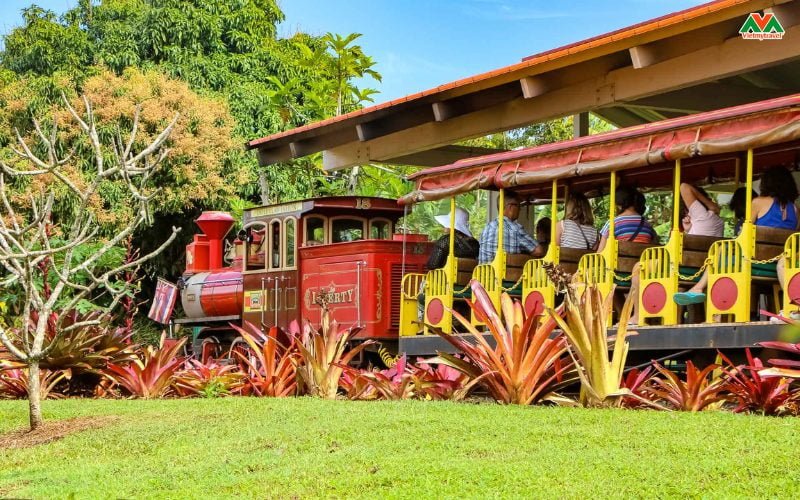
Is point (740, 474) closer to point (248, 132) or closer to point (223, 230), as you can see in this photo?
point (223, 230)

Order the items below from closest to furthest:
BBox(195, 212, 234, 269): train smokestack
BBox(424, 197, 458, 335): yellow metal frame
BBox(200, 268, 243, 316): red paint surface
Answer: BBox(424, 197, 458, 335): yellow metal frame, BBox(200, 268, 243, 316): red paint surface, BBox(195, 212, 234, 269): train smokestack

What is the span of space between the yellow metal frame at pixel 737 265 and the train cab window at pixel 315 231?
24.0ft

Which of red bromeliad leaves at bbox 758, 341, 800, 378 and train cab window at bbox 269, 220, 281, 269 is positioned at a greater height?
train cab window at bbox 269, 220, 281, 269

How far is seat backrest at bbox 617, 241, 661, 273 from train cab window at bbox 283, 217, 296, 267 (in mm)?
6189

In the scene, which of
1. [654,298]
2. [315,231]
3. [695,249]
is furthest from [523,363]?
[315,231]

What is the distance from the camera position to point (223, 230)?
20016 millimetres

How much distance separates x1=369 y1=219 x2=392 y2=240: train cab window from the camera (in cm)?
1647

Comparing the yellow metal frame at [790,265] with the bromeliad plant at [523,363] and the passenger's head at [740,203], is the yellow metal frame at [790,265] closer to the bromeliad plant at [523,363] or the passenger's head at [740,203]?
the passenger's head at [740,203]

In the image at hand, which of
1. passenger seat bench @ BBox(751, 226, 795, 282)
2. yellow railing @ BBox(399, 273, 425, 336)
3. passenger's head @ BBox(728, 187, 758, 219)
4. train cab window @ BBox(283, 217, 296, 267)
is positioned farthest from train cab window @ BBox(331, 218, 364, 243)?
passenger seat bench @ BBox(751, 226, 795, 282)

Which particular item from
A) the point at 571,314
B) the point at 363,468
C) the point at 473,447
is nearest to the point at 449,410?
the point at 571,314

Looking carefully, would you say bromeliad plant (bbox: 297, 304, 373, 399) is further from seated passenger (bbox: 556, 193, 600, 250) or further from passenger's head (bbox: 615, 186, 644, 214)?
passenger's head (bbox: 615, 186, 644, 214)

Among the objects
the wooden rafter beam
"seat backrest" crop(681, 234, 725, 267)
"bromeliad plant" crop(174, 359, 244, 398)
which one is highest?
the wooden rafter beam

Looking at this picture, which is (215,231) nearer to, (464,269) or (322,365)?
(464,269)

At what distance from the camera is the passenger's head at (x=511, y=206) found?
1229cm
